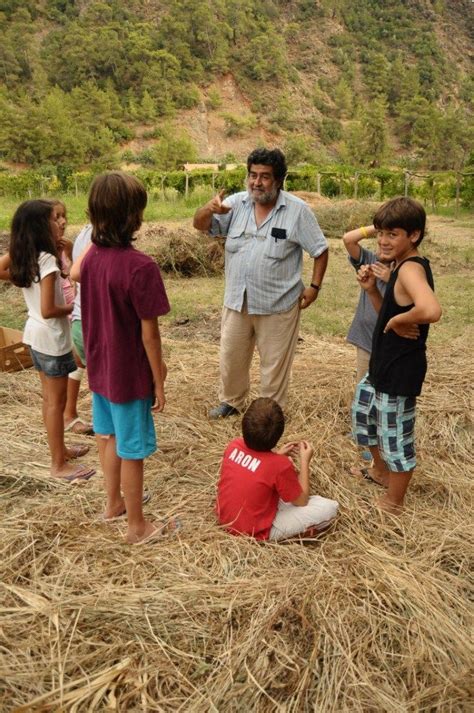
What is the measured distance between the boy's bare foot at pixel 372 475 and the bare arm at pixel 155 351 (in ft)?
4.20

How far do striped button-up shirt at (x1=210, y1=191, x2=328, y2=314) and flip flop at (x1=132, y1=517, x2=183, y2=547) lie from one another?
1390mm

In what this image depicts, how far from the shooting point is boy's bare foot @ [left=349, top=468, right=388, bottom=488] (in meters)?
2.91

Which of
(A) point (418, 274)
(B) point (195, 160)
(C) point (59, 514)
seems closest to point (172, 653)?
(C) point (59, 514)

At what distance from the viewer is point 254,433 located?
224 cm

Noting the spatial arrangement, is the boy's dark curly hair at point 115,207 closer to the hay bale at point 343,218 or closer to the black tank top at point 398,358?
the black tank top at point 398,358

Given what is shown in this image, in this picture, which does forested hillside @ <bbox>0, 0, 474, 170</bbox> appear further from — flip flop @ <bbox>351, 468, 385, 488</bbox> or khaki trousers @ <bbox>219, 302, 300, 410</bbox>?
flip flop @ <bbox>351, 468, 385, 488</bbox>

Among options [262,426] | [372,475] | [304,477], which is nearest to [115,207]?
[262,426]

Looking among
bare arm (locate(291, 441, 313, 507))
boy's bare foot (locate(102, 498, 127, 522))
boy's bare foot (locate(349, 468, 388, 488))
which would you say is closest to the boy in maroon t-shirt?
boy's bare foot (locate(102, 498, 127, 522))

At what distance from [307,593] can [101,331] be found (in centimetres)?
120

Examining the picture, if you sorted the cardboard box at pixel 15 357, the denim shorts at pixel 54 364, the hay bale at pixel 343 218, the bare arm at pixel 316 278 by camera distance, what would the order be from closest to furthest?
the denim shorts at pixel 54 364 < the bare arm at pixel 316 278 < the cardboard box at pixel 15 357 < the hay bale at pixel 343 218

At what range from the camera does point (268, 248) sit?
329 centimetres

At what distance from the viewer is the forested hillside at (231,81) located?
48.1 m

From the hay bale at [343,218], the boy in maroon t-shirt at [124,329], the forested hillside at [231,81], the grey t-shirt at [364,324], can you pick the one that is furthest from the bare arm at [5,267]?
the forested hillside at [231,81]

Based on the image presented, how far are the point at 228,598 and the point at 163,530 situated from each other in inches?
22.1
